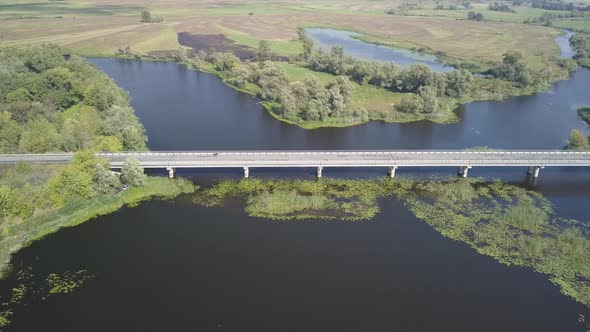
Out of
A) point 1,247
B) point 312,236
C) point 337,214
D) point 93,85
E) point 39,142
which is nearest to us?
point 1,247

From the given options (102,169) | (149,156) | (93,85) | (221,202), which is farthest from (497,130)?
(93,85)

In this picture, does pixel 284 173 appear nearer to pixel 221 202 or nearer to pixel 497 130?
pixel 221 202

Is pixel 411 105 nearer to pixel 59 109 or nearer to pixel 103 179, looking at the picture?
pixel 103 179

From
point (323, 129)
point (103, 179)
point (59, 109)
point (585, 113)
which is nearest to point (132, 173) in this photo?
point (103, 179)

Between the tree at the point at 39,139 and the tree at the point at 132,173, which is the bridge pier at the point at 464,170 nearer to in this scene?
the tree at the point at 132,173

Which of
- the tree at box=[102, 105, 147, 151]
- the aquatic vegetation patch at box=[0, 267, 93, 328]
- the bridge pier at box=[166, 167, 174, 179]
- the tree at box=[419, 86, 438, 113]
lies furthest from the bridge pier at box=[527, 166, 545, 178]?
the aquatic vegetation patch at box=[0, 267, 93, 328]

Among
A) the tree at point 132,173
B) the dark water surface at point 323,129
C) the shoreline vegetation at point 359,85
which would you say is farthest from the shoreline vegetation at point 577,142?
the tree at point 132,173

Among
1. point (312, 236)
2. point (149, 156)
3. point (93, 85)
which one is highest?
point (93, 85)
